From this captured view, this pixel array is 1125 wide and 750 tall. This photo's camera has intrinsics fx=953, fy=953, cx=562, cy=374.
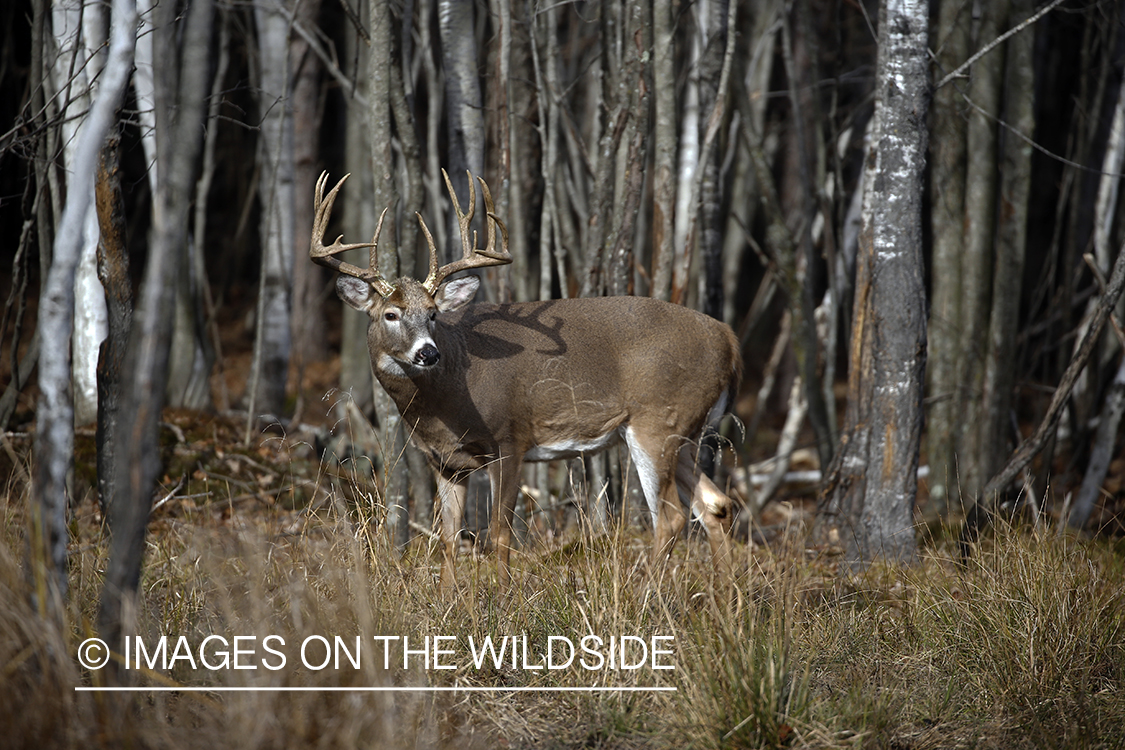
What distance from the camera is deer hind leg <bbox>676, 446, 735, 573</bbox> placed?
225 inches

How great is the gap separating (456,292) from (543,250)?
1.38m

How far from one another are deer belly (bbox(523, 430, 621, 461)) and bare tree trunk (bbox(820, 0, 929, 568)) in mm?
1545

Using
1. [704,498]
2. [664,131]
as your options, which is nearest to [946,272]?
[664,131]

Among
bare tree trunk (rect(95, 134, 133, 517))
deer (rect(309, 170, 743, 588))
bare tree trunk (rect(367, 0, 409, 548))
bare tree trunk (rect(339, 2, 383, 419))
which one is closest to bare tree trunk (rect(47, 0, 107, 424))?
bare tree trunk (rect(95, 134, 133, 517))

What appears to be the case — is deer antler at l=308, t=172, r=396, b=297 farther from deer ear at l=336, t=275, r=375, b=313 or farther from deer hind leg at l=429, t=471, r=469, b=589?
deer hind leg at l=429, t=471, r=469, b=589

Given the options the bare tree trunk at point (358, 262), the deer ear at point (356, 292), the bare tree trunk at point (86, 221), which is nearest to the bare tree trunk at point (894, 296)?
the deer ear at point (356, 292)

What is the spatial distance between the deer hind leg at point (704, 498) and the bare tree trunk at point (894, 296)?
2.41 ft

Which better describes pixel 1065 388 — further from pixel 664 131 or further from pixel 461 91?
pixel 461 91

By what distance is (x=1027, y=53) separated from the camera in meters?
7.59

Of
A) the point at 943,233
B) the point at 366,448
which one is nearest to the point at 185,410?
the point at 366,448

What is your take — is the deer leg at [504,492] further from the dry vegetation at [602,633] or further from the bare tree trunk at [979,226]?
the bare tree trunk at [979,226]

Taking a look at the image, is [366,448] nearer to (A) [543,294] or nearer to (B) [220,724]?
(A) [543,294]

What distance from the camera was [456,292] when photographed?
220 inches

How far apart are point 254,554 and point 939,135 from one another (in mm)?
6960
